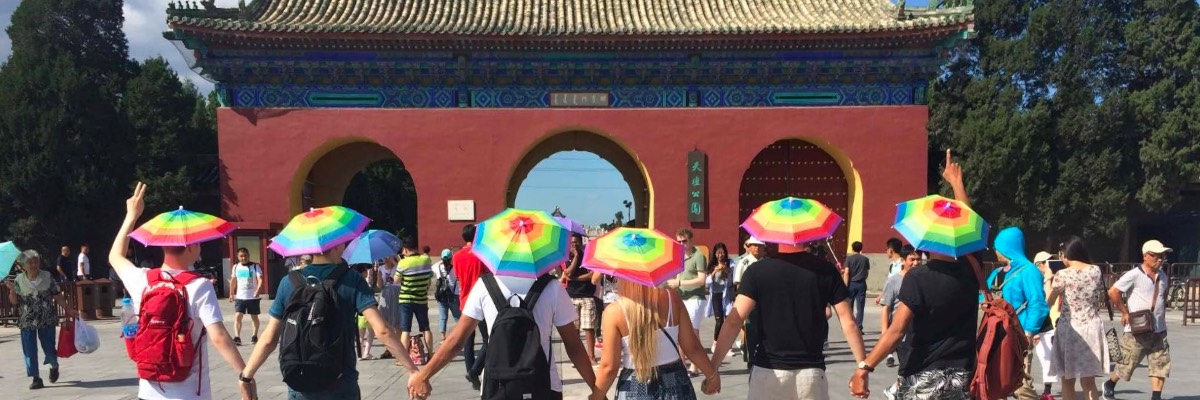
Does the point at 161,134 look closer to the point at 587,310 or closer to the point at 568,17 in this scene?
the point at 568,17

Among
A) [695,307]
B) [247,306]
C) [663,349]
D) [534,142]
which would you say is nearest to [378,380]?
[695,307]

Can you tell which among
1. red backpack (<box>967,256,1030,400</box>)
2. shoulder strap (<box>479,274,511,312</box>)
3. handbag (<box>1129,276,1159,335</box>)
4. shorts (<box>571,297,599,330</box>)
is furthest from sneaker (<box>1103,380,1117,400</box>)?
shoulder strap (<box>479,274,511,312</box>)

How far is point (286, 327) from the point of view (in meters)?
4.15

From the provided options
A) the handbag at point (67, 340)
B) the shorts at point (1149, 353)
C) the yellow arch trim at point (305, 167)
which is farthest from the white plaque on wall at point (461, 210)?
the shorts at point (1149, 353)

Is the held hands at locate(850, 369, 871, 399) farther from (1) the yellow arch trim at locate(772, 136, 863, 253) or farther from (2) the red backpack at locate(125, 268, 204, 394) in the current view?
(1) the yellow arch trim at locate(772, 136, 863, 253)

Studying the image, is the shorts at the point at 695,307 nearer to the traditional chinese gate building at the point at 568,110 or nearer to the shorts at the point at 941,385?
the shorts at the point at 941,385

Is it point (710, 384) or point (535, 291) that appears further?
point (710, 384)

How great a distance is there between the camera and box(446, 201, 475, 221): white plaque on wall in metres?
17.8

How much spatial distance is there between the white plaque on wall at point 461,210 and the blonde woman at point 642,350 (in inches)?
543

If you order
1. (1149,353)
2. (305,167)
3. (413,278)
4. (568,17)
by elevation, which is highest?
(568,17)

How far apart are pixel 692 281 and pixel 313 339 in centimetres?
447

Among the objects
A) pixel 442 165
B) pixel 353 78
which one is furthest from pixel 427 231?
pixel 353 78

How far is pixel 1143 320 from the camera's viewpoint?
6.91m

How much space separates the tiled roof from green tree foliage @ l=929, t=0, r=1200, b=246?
4847 millimetres
